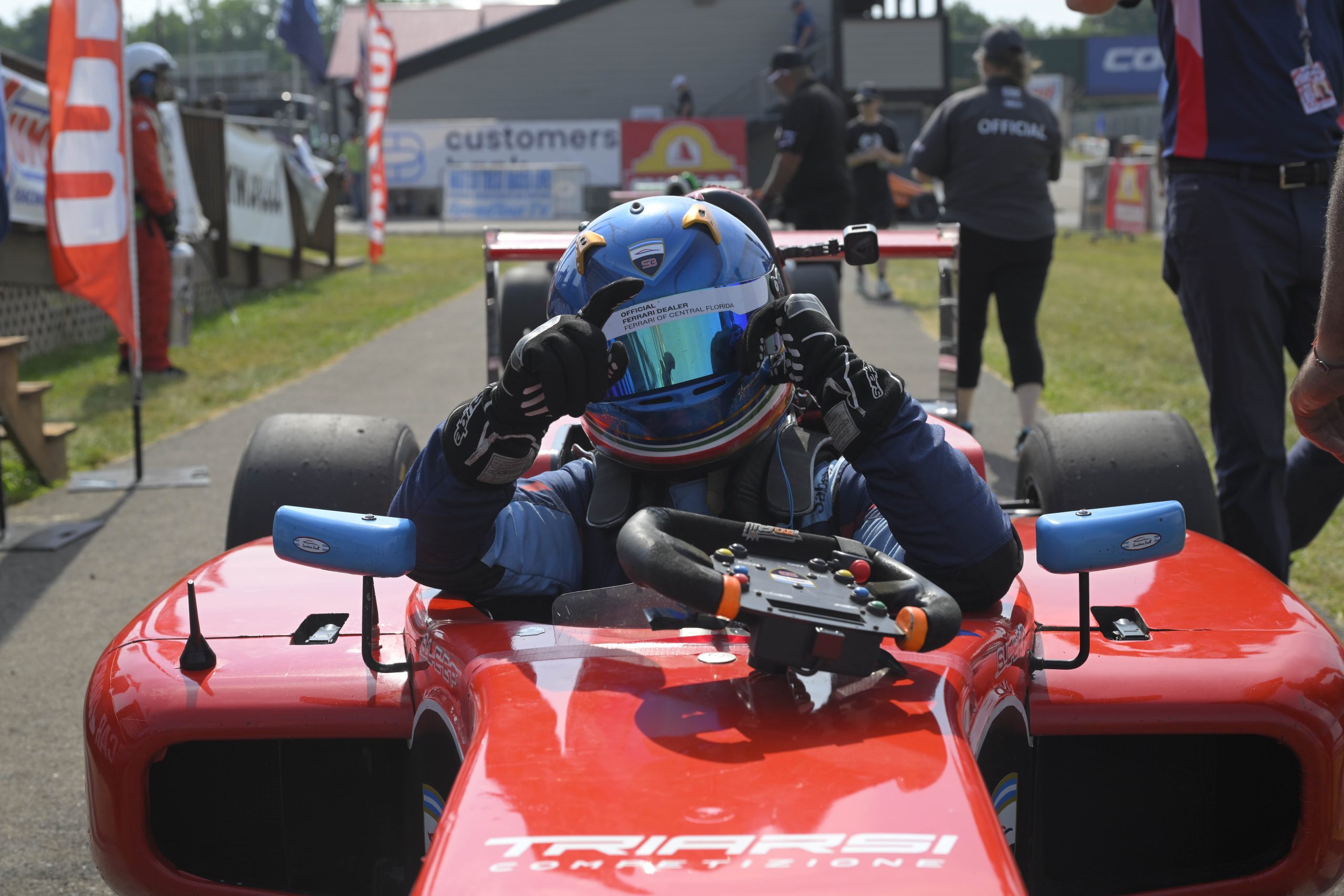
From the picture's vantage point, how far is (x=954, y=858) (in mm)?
1332

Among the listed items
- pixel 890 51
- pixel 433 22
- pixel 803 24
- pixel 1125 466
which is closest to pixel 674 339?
pixel 1125 466

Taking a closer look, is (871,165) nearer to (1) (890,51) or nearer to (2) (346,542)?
(2) (346,542)

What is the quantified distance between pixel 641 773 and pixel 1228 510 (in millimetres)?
2450

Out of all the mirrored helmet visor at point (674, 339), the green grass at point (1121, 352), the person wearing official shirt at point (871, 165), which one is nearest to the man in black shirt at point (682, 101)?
the green grass at point (1121, 352)

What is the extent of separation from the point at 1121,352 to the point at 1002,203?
13.0ft

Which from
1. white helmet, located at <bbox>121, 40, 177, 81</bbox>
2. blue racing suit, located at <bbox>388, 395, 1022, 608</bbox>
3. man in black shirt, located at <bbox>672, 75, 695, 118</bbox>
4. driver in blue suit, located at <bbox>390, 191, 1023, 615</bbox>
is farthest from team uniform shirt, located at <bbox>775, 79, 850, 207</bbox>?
man in black shirt, located at <bbox>672, 75, 695, 118</bbox>

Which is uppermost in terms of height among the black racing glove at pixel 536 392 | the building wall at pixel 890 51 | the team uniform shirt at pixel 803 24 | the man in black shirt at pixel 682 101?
the team uniform shirt at pixel 803 24

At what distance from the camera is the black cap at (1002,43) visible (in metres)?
6.04

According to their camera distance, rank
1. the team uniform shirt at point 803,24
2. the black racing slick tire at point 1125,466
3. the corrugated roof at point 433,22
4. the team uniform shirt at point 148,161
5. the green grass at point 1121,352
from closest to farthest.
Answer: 1. the black racing slick tire at point 1125,466
2. the green grass at point 1121,352
3. the team uniform shirt at point 148,161
4. the team uniform shirt at point 803,24
5. the corrugated roof at point 433,22

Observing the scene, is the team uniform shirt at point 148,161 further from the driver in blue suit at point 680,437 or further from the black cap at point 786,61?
the driver in blue suit at point 680,437

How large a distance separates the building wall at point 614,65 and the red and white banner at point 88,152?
27252mm

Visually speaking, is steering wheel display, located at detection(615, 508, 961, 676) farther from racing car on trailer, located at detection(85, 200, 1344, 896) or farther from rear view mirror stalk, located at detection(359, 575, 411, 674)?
rear view mirror stalk, located at detection(359, 575, 411, 674)

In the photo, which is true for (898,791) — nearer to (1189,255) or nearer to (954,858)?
(954,858)

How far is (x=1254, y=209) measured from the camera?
3402mm
